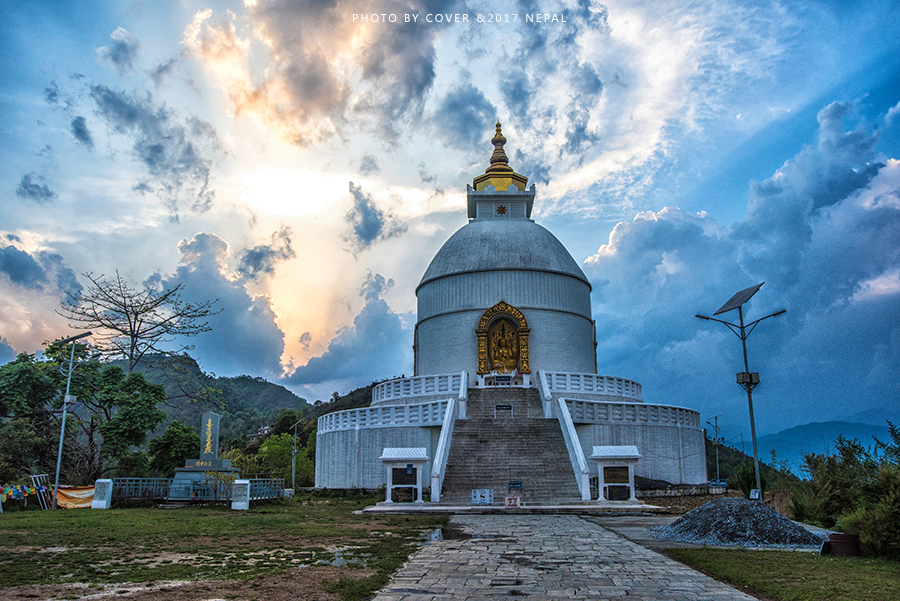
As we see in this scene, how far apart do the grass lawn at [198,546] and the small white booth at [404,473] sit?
10.1 feet

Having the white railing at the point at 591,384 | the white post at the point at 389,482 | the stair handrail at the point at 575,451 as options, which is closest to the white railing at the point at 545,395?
the stair handrail at the point at 575,451

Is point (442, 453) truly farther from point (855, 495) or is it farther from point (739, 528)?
point (855, 495)

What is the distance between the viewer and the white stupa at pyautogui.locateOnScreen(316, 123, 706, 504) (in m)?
20.1

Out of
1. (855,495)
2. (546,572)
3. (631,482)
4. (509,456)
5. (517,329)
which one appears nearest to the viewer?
(546,572)

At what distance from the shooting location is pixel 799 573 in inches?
320

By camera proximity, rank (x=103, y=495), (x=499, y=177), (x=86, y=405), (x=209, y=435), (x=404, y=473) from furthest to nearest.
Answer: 1. (x=499, y=177)
2. (x=86, y=405)
3. (x=209, y=435)
4. (x=404, y=473)
5. (x=103, y=495)

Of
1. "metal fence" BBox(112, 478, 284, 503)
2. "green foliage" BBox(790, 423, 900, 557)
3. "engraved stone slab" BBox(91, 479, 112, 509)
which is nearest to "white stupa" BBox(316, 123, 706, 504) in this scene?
"green foliage" BBox(790, 423, 900, 557)

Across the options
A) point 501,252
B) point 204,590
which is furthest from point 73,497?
point 501,252

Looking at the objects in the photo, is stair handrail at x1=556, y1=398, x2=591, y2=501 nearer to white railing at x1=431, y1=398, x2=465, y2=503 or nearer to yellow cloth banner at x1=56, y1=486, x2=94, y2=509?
white railing at x1=431, y1=398, x2=465, y2=503

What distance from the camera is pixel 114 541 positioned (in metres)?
10.9

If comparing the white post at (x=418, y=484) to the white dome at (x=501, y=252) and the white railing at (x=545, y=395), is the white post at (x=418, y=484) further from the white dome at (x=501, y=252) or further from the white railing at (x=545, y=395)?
the white dome at (x=501, y=252)

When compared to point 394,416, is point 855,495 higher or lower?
lower

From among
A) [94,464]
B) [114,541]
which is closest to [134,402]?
[94,464]

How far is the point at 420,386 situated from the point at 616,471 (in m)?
10.1
